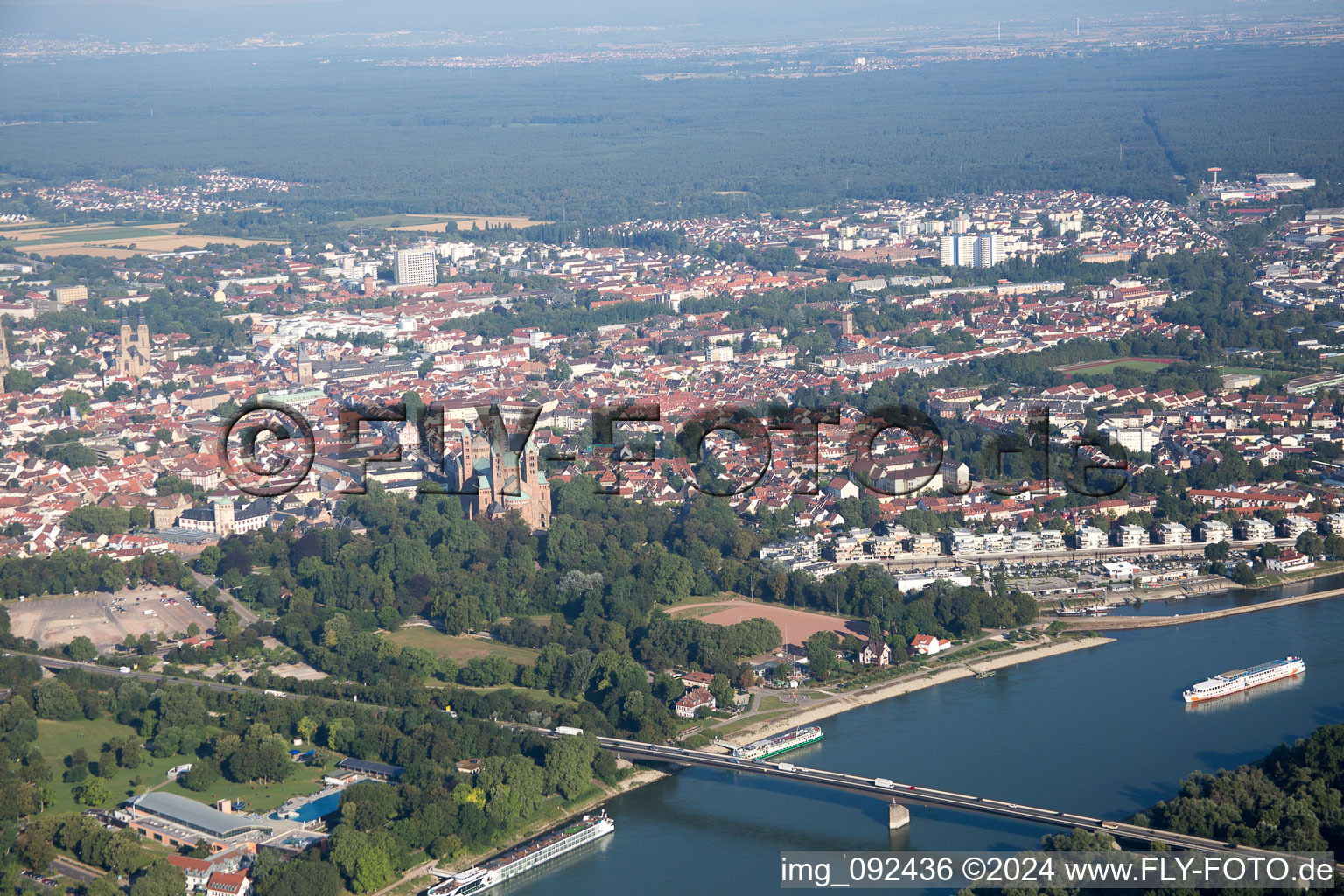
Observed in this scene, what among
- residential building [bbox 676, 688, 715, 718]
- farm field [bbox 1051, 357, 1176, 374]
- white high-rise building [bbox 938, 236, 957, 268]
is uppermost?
white high-rise building [bbox 938, 236, 957, 268]

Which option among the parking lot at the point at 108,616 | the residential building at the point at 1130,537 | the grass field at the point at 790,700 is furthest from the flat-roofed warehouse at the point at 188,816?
the residential building at the point at 1130,537

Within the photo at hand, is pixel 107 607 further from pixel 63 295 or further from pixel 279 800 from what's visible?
pixel 63 295

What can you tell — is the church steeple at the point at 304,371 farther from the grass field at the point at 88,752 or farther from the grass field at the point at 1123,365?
the grass field at the point at 88,752

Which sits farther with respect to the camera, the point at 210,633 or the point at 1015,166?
the point at 1015,166

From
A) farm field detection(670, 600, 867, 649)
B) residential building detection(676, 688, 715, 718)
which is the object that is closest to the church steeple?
farm field detection(670, 600, 867, 649)

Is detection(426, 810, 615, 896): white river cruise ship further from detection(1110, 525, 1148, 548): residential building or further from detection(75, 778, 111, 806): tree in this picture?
detection(1110, 525, 1148, 548): residential building

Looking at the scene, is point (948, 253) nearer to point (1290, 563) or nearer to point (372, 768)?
point (1290, 563)

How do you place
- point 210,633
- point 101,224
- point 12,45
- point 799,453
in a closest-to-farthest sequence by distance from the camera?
point 210,633
point 799,453
point 101,224
point 12,45

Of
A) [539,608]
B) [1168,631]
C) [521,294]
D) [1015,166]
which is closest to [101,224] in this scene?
[521,294]
